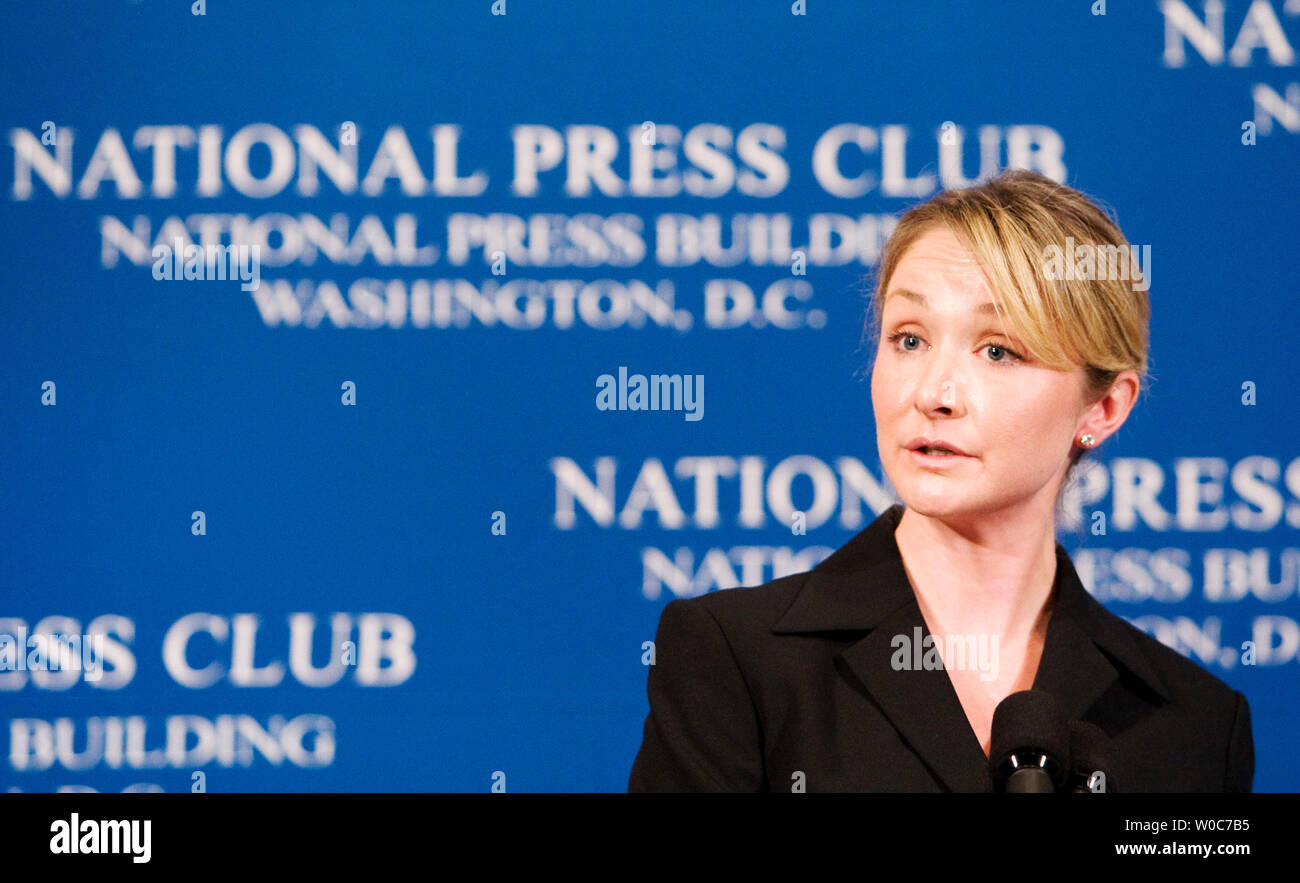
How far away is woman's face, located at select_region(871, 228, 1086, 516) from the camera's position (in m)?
2.33

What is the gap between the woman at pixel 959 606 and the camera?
2.17 metres

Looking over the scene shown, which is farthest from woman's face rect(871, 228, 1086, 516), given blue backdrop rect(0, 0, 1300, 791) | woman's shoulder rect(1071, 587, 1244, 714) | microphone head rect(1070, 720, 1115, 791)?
microphone head rect(1070, 720, 1115, 791)

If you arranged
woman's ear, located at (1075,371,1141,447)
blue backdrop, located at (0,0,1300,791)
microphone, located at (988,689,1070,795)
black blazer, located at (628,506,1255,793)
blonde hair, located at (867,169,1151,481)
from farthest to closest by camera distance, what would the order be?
blue backdrop, located at (0,0,1300,791) → woman's ear, located at (1075,371,1141,447) → blonde hair, located at (867,169,1151,481) → black blazer, located at (628,506,1255,793) → microphone, located at (988,689,1070,795)

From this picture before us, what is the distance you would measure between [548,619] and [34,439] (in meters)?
1.07

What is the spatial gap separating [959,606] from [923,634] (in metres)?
0.11

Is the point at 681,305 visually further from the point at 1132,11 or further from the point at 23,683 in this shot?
the point at 23,683

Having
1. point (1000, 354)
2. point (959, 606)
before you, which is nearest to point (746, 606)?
point (959, 606)

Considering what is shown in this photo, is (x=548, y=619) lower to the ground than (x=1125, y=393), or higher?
lower

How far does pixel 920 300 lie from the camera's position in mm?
2383

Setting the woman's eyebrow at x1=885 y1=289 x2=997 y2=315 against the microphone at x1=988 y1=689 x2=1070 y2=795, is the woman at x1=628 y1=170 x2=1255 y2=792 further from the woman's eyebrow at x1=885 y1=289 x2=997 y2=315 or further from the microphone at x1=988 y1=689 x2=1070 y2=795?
the microphone at x1=988 y1=689 x2=1070 y2=795

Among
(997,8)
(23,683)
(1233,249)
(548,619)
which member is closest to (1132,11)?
(997,8)

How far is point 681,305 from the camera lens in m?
2.78

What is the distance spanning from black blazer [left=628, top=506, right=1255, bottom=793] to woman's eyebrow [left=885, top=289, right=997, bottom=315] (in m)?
0.39

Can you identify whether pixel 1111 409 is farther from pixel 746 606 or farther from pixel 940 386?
pixel 746 606
